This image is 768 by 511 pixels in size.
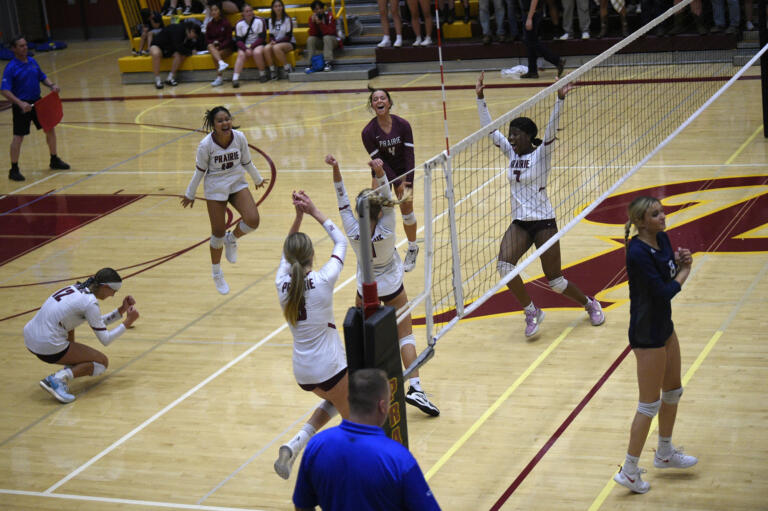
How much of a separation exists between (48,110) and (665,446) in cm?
1233

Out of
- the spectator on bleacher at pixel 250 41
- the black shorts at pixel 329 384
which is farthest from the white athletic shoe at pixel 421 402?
the spectator on bleacher at pixel 250 41

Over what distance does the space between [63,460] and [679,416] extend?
178 inches

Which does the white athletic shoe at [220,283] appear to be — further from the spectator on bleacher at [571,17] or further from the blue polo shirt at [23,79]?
the spectator on bleacher at [571,17]

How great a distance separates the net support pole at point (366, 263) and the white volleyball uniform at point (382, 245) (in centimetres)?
194

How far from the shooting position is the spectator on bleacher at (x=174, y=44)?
22672 millimetres

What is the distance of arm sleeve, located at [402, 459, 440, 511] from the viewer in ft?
13.0

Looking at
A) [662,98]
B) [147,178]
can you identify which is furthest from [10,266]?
[662,98]

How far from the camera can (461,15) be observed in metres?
22.3

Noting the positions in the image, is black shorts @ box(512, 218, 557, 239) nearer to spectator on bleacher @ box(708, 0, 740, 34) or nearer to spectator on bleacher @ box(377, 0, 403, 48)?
spectator on bleacher @ box(708, 0, 740, 34)

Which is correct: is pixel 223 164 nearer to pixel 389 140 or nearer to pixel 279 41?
pixel 389 140

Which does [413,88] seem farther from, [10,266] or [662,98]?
[10,266]

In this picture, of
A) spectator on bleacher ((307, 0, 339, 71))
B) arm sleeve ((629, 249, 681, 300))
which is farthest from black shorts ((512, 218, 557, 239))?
spectator on bleacher ((307, 0, 339, 71))

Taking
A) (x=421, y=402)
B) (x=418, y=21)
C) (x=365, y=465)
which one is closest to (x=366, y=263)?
(x=365, y=465)

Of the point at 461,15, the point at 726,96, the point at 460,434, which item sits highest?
the point at 461,15
